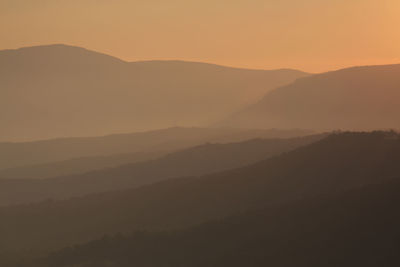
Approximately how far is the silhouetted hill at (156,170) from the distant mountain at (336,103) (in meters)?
78.8

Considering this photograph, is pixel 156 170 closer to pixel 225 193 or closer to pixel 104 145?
pixel 225 193

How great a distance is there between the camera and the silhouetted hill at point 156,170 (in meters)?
53.8

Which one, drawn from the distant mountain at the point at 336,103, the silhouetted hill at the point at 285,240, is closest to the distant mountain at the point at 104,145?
the distant mountain at the point at 336,103

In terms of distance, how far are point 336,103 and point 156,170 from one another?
368 feet

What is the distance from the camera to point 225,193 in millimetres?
38719

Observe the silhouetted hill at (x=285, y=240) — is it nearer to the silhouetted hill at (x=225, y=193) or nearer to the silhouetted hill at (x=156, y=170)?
the silhouetted hill at (x=225, y=193)

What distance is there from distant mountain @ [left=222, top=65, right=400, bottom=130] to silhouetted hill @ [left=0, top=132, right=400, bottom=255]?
92.8 meters

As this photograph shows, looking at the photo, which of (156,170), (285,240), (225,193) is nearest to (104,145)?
(156,170)

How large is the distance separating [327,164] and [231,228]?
10845 millimetres

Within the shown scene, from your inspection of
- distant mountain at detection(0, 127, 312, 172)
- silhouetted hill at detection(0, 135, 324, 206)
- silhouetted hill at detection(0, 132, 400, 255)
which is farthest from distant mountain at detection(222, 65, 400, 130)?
silhouetted hill at detection(0, 132, 400, 255)

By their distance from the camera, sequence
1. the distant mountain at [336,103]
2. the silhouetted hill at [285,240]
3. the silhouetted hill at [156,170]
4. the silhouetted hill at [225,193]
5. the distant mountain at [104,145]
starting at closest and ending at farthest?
the silhouetted hill at [285,240] < the silhouetted hill at [225,193] < the silhouetted hill at [156,170] < the distant mountain at [104,145] < the distant mountain at [336,103]

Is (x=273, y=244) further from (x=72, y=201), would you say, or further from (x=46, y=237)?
(x=72, y=201)

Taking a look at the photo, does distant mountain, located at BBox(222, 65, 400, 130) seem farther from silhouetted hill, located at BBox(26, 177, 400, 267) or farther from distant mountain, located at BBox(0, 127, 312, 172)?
silhouetted hill, located at BBox(26, 177, 400, 267)

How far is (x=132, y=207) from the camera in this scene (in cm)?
4184
